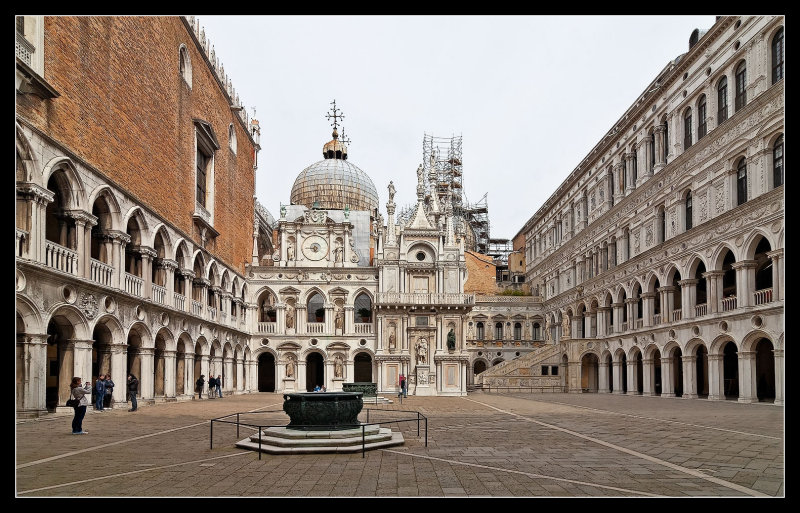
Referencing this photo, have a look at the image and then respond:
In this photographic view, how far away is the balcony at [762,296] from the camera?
28406 millimetres

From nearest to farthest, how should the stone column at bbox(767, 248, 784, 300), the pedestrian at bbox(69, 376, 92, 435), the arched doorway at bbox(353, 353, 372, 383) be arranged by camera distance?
1. the pedestrian at bbox(69, 376, 92, 435)
2. the stone column at bbox(767, 248, 784, 300)
3. the arched doorway at bbox(353, 353, 372, 383)

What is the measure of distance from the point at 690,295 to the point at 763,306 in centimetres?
692

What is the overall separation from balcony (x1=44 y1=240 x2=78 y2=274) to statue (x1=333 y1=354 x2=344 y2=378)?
2667cm

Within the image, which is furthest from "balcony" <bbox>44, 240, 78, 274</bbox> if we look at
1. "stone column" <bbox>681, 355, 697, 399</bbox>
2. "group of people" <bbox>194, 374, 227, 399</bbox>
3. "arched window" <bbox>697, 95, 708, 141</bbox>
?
"arched window" <bbox>697, 95, 708, 141</bbox>

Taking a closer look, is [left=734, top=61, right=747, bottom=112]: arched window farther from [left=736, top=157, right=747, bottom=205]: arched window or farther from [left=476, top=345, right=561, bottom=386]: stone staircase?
[left=476, top=345, right=561, bottom=386]: stone staircase

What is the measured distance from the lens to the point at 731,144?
31.3 meters

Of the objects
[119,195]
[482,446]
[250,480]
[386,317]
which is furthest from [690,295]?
[250,480]

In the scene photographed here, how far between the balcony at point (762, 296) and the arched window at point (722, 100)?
849cm

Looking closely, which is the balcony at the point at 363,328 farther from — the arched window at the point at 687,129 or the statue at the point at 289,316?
the arched window at the point at 687,129

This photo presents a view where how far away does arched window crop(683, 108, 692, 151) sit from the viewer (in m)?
36.3

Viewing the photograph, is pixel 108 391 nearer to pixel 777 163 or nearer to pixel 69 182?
pixel 69 182

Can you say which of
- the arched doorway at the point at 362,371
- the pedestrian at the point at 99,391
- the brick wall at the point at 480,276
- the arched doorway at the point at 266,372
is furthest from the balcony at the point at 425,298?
the pedestrian at the point at 99,391

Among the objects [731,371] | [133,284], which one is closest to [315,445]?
[133,284]

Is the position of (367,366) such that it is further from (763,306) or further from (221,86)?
(763,306)
